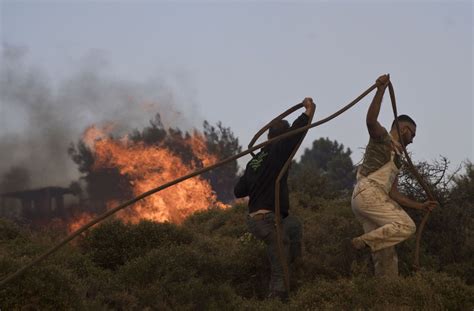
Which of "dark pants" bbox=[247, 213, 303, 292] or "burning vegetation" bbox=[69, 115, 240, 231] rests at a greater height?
"burning vegetation" bbox=[69, 115, 240, 231]

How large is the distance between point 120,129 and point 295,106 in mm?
17820

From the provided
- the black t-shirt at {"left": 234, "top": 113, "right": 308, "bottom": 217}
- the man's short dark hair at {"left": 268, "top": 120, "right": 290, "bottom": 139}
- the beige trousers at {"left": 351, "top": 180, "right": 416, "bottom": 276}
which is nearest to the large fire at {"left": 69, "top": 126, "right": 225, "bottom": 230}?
the man's short dark hair at {"left": 268, "top": 120, "right": 290, "bottom": 139}

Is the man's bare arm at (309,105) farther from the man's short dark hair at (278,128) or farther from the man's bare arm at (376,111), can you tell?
the man's bare arm at (376,111)

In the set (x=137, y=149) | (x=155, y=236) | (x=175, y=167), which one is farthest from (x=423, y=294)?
(x=137, y=149)

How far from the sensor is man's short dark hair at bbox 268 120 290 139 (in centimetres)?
847

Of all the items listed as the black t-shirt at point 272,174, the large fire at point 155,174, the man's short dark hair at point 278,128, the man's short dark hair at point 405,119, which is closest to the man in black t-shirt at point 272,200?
the black t-shirt at point 272,174

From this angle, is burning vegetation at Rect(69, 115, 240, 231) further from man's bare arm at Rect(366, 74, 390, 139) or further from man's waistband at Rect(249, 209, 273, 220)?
man's bare arm at Rect(366, 74, 390, 139)

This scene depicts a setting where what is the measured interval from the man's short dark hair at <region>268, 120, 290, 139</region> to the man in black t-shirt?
207 millimetres

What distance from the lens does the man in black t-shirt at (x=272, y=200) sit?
26.3 ft

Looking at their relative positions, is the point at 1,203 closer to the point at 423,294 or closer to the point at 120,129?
the point at 120,129

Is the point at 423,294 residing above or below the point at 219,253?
below

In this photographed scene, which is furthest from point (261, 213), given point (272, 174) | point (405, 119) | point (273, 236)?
point (405, 119)

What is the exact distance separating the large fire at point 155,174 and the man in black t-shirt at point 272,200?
11.0 meters

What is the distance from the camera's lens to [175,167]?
2147 cm
